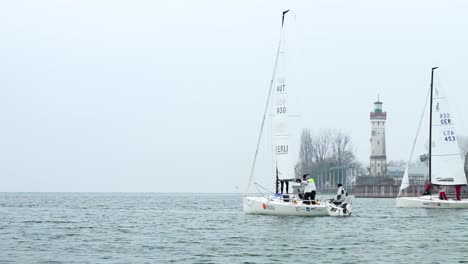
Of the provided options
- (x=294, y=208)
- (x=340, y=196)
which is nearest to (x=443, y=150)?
(x=340, y=196)

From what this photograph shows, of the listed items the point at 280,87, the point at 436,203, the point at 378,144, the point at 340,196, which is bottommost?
the point at 340,196

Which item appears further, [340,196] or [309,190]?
[340,196]

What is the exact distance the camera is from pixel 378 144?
184625mm

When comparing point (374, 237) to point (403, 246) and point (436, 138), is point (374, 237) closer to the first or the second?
point (403, 246)

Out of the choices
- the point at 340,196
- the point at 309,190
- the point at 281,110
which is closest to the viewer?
the point at 309,190

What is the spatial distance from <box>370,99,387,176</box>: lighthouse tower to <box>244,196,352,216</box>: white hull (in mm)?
133538

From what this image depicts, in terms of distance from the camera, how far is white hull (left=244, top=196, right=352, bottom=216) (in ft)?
162

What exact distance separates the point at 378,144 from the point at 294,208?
137 meters

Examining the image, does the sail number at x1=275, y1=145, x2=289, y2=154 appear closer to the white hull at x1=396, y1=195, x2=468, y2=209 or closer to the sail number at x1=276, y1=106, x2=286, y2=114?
the sail number at x1=276, y1=106, x2=286, y2=114

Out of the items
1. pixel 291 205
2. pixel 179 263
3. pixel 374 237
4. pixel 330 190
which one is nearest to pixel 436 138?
pixel 291 205

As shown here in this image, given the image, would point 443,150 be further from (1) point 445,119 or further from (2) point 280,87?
(2) point 280,87

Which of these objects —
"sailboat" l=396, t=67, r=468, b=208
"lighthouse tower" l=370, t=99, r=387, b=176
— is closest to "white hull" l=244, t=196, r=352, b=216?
"sailboat" l=396, t=67, r=468, b=208

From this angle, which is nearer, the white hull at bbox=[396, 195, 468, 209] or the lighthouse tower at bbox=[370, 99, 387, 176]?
the white hull at bbox=[396, 195, 468, 209]

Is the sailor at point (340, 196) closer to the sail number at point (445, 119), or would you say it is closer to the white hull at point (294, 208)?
the white hull at point (294, 208)
